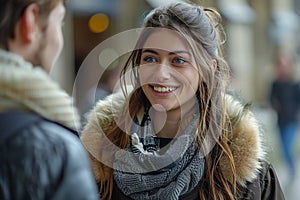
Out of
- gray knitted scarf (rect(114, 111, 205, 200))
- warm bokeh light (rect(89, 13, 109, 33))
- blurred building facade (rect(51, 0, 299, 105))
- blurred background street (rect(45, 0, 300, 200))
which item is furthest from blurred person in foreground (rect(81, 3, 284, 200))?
warm bokeh light (rect(89, 13, 109, 33))

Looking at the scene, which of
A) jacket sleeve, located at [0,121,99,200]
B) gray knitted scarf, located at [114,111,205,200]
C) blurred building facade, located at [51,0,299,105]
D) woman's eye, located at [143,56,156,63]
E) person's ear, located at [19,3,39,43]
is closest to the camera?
jacket sleeve, located at [0,121,99,200]

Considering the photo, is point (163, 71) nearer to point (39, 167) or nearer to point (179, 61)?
point (179, 61)

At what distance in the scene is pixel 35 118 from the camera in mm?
1450

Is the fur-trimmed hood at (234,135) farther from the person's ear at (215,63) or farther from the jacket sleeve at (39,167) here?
the jacket sleeve at (39,167)

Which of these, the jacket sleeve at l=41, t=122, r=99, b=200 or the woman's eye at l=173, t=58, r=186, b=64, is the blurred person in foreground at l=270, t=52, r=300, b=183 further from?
the jacket sleeve at l=41, t=122, r=99, b=200

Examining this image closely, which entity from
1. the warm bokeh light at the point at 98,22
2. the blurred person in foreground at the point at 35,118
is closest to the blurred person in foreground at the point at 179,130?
the blurred person in foreground at the point at 35,118

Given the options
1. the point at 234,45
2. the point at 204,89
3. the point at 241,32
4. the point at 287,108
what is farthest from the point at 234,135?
the point at 241,32

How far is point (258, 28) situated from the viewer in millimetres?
22438

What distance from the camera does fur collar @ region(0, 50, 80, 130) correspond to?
4.83ft

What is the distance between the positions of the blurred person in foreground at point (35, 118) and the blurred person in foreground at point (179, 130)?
101 centimetres

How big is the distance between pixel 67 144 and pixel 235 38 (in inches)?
756

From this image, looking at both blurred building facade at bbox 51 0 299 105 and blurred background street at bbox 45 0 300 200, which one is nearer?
blurred background street at bbox 45 0 300 200

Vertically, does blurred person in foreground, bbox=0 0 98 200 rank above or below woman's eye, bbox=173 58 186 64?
below

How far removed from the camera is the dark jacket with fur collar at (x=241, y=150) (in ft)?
8.28
